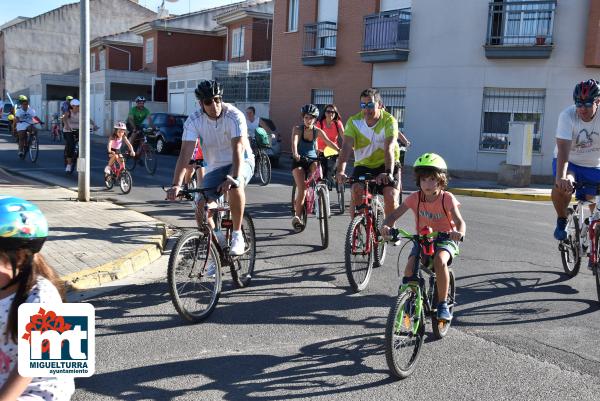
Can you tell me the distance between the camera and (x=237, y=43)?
119 feet

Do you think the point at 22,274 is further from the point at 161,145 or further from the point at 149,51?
the point at 149,51

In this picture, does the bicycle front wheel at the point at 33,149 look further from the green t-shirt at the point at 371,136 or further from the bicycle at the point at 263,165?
the green t-shirt at the point at 371,136

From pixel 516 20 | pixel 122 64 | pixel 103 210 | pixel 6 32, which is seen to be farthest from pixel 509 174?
pixel 6 32

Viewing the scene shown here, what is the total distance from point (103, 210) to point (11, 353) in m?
8.01

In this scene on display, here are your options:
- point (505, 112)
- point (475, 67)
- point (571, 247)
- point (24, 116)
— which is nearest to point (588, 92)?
point (571, 247)

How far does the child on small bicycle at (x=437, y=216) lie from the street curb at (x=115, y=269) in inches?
121

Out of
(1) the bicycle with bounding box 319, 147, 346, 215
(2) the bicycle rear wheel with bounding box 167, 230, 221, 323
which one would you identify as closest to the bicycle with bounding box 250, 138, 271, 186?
(1) the bicycle with bounding box 319, 147, 346, 215

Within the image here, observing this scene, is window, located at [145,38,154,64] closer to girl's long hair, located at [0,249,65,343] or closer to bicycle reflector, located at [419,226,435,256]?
bicycle reflector, located at [419,226,435,256]

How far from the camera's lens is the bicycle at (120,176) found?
12914mm

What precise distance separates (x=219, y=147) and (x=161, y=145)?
65.9 feet

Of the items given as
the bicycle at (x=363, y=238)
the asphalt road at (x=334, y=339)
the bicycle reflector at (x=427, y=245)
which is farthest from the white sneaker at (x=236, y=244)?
the bicycle reflector at (x=427, y=245)

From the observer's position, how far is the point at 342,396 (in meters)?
3.88

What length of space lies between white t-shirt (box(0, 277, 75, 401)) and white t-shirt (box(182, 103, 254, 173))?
3.52 metres

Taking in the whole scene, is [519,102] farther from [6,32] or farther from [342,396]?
[6,32]
